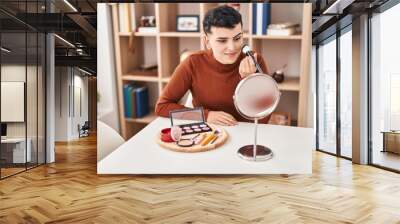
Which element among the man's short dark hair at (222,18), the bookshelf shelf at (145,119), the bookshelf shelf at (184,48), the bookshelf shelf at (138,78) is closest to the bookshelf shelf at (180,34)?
the bookshelf shelf at (184,48)

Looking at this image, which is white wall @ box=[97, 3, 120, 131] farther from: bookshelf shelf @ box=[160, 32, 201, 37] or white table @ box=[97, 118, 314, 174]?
bookshelf shelf @ box=[160, 32, 201, 37]

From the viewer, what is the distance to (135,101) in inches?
171

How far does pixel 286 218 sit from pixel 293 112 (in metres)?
1.47

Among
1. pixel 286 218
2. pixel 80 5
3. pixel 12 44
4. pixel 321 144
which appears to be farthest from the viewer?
pixel 321 144

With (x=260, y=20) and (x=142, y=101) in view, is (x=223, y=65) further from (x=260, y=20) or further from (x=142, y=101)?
(x=142, y=101)

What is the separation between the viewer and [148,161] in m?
4.41

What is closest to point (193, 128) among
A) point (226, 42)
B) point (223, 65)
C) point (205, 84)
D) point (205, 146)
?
point (205, 146)

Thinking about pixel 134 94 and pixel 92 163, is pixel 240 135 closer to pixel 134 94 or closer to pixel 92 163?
pixel 134 94

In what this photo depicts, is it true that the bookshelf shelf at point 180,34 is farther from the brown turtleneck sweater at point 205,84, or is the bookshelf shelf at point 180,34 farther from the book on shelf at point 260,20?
the book on shelf at point 260,20

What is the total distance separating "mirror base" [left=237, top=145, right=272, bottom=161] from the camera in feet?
14.4

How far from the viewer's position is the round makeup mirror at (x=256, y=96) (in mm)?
4230

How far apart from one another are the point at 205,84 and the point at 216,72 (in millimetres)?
179

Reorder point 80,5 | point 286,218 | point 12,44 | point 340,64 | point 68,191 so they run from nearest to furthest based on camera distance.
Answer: point 286,218, point 68,191, point 12,44, point 80,5, point 340,64

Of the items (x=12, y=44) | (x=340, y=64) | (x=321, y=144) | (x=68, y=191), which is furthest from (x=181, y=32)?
(x=321, y=144)
